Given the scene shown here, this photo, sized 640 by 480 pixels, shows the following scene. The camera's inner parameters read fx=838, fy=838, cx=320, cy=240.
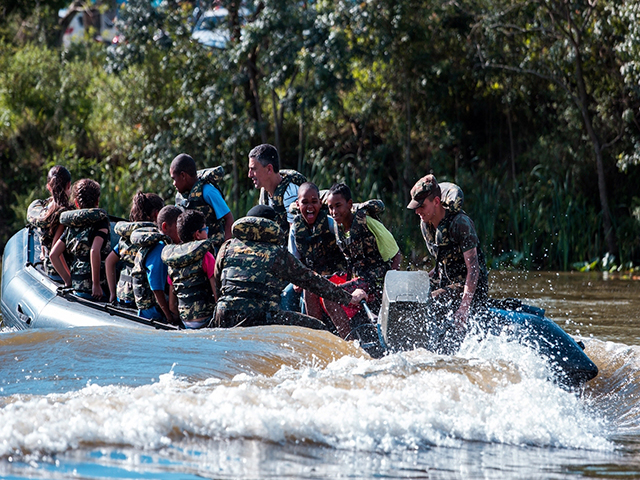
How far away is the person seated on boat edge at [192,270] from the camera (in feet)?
16.9

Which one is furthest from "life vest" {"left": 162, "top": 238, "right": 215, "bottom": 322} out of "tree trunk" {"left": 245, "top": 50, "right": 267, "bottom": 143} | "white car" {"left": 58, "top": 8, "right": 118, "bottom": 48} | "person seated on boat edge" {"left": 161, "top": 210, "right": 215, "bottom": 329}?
"white car" {"left": 58, "top": 8, "right": 118, "bottom": 48}

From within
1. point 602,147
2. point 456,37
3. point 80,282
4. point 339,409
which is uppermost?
point 456,37

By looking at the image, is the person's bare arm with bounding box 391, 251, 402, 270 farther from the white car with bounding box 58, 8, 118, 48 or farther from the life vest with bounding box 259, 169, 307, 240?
the white car with bounding box 58, 8, 118, 48

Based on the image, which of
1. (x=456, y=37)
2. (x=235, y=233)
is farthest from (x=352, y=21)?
(x=235, y=233)

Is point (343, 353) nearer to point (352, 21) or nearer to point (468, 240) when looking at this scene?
point (468, 240)

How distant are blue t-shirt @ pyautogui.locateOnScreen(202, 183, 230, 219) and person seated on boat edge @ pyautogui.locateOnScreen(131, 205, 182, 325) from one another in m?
0.68

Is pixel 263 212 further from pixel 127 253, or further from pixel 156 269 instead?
pixel 127 253

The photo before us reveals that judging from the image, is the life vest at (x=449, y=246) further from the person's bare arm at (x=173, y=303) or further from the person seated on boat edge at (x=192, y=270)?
the person's bare arm at (x=173, y=303)

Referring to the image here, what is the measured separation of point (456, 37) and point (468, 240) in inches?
368

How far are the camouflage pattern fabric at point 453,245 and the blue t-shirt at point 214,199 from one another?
1790 millimetres

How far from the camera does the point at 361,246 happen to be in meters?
5.43

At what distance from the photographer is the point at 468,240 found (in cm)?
488

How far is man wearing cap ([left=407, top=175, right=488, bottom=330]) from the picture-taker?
4.81 m

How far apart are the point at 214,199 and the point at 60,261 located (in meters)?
1.40
